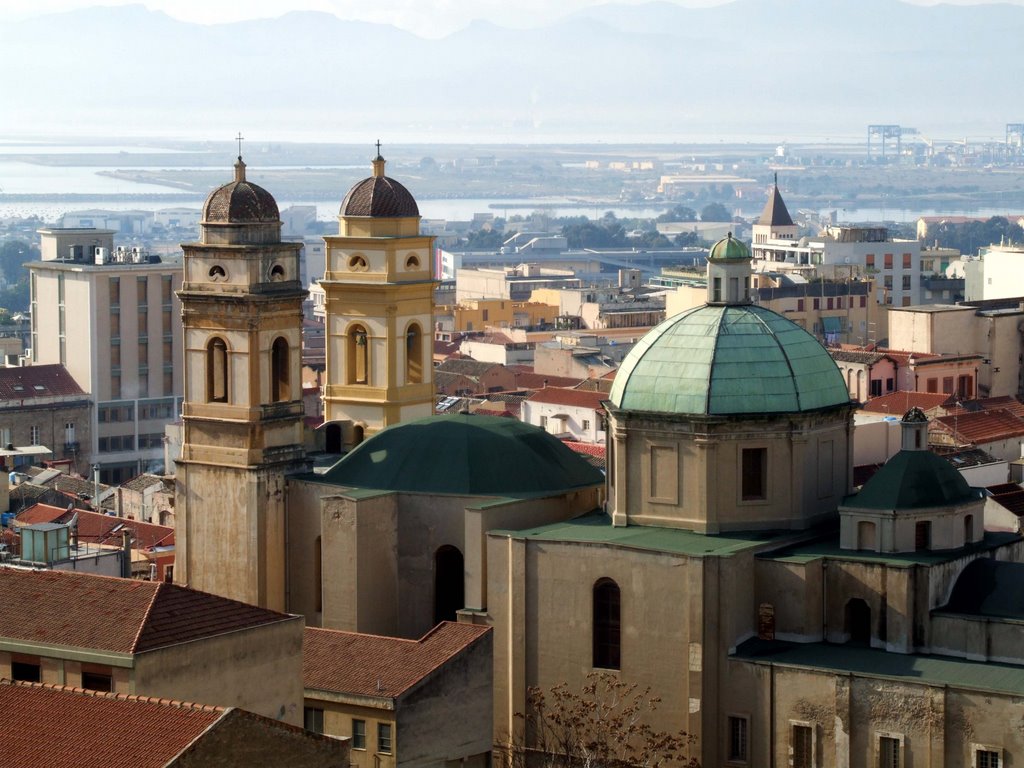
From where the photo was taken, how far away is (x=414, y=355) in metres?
48.7

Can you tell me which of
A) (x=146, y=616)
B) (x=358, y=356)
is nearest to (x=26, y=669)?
(x=146, y=616)

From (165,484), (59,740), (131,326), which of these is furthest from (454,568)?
(131,326)

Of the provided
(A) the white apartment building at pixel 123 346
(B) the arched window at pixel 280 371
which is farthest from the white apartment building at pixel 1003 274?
(B) the arched window at pixel 280 371

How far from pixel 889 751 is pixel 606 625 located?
16.9 ft

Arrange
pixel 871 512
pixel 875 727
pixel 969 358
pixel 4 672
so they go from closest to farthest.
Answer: pixel 4 672 < pixel 875 727 < pixel 871 512 < pixel 969 358

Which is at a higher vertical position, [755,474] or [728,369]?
[728,369]

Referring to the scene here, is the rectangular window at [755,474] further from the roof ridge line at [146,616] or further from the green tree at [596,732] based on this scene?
the roof ridge line at [146,616]

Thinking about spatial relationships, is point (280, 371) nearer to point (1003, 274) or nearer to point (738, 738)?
point (738, 738)

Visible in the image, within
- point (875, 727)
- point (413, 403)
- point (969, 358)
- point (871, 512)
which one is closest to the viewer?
point (875, 727)

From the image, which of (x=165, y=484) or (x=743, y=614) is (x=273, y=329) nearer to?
(x=743, y=614)

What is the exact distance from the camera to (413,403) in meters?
48.4

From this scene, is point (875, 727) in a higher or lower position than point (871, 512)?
lower

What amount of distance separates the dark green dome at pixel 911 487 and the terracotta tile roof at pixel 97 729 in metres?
13.3

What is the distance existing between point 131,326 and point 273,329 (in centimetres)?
5304
